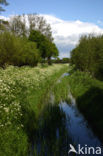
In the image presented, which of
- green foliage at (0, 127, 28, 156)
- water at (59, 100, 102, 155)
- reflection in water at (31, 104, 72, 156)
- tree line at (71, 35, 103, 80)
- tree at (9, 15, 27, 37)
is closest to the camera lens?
green foliage at (0, 127, 28, 156)

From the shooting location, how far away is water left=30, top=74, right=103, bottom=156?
21.6 feet

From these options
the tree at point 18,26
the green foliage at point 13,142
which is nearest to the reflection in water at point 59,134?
the green foliage at point 13,142

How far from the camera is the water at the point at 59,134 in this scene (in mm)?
6594

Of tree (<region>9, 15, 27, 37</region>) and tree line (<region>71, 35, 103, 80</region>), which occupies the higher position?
tree (<region>9, 15, 27, 37</region>)

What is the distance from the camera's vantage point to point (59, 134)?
794 cm

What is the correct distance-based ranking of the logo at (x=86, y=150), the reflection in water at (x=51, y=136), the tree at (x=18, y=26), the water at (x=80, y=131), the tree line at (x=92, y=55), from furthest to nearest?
→ the tree at (x=18, y=26) < the tree line at (x=92, y=55) < the water at (x=80, y=131) < the logo at (x=86, y=150) < the reflection in water at (x=51, y=136)

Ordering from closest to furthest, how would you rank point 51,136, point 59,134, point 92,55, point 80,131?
1. point 51,136
2. point 59,134
3. point 80,131
4. point 92,55

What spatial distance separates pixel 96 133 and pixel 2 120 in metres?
5.09

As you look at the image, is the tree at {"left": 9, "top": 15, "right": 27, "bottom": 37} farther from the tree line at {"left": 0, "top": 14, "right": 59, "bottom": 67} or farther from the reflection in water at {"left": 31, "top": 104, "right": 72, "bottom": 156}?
the reflection in water at {"left": 31, "top": 104, "right": 72, "bottom": 156}

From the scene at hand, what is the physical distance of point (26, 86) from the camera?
43.4 ft

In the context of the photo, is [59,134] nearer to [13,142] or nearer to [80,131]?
[80,131]

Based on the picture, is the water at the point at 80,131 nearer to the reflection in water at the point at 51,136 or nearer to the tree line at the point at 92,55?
the reflection in water at the point at 51,136

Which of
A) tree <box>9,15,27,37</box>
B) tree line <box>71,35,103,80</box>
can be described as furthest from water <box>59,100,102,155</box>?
tree <box>9,15,27,37</box>

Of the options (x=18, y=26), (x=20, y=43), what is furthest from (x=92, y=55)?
(x=18, y=26)
